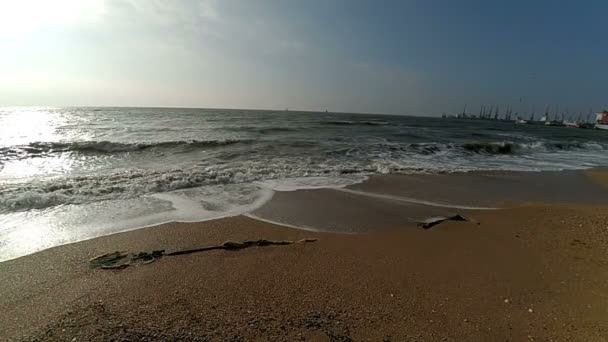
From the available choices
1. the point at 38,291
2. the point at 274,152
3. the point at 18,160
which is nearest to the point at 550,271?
the point at 38,291

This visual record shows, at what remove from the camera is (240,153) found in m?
13.7

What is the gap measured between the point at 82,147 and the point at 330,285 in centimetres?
1654

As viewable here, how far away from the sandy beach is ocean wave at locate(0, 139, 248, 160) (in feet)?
39.5

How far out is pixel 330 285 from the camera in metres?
3.13

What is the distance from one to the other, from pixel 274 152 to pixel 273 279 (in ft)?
37.5

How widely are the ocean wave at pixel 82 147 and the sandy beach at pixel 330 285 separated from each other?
12038 millimetres

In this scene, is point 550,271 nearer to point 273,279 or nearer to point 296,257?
point 296,257

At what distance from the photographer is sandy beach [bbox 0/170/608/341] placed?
2.45 metres

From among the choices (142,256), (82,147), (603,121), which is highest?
(603,121)

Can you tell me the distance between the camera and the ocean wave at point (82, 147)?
1285 cm

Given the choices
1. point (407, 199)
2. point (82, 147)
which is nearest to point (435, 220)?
point (407, 199)

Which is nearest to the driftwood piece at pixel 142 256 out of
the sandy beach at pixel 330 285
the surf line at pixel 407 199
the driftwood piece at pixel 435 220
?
the sandy beach at pixel 330 285

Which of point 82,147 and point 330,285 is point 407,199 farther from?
point 82,147

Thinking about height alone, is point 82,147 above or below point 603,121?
→ below
